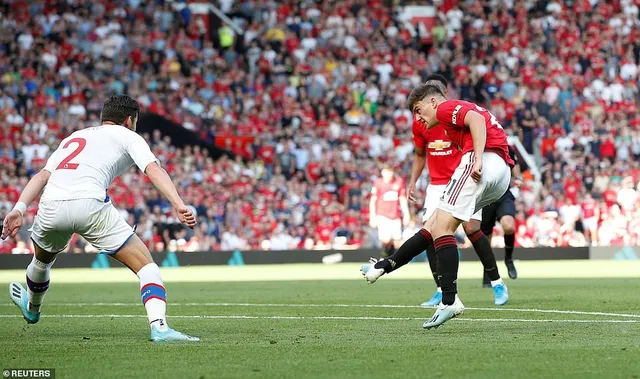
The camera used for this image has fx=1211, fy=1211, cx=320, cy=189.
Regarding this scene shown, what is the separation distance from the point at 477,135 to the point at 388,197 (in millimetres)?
14482

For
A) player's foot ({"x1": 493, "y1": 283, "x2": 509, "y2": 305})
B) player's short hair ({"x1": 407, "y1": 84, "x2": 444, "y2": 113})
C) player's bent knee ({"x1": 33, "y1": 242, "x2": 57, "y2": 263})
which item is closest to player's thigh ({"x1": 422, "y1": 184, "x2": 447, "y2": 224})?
player's foot ({"x1": 493, "y1": 283, "x2": 509, "y2": 305})

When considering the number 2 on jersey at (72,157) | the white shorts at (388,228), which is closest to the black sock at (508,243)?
the number 2 on jersey at (72,157)

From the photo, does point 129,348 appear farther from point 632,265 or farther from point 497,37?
point 497,37

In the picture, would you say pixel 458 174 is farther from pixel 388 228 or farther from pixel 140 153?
pixel 388 228

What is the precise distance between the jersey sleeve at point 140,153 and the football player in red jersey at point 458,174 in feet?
7.80

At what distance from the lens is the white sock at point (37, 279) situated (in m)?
9.97

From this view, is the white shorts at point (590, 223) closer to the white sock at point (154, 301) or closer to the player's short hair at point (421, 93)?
the player's short hair at point (421, 93)

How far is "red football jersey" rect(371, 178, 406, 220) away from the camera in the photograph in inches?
955

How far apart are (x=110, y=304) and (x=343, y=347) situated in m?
6.06

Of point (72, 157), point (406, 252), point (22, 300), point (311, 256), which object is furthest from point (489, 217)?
point (311, 256)

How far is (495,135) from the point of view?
34.4 feet

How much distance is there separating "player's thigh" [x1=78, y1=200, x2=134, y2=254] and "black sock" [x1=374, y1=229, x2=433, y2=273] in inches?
93.9

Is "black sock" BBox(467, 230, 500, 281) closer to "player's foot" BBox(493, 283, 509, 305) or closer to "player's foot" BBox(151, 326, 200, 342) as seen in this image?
"player's foot" BBox(493, 283, 509, 305)

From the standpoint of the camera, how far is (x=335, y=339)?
913 centimetres
